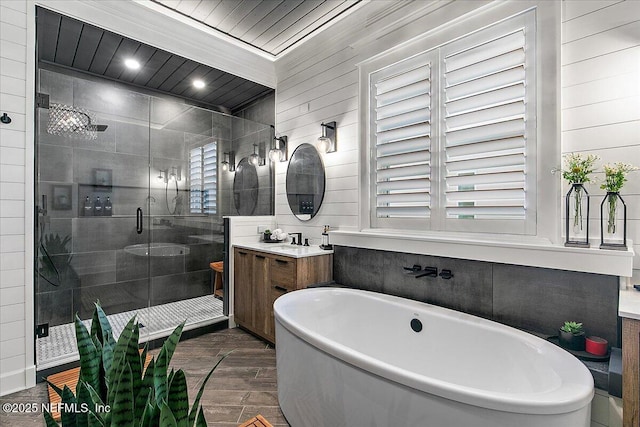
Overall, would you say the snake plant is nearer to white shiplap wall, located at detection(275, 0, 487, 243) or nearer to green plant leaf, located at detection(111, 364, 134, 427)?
green plant leaf, located at detection(111, 364, 134, 427)

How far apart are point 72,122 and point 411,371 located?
10.7ft

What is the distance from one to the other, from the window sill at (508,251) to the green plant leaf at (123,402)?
1.88 metres

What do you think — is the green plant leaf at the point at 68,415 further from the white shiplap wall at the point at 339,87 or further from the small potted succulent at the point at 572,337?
the white shiplap wall at the point at 339,87

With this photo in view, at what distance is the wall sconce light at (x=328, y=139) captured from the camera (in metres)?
3.05

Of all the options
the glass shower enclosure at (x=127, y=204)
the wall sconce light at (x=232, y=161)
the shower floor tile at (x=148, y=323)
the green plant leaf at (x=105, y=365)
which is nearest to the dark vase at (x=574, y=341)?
the green plant leaf at (x=105, y=365)

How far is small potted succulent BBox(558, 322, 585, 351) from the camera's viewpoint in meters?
1.53

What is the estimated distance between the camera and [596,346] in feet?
4.80

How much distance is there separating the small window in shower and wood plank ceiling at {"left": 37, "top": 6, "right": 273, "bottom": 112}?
0.75m

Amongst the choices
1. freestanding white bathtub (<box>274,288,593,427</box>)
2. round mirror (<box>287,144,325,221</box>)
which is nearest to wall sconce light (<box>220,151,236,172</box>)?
round mirror (<box>287,144,325,221</box>)

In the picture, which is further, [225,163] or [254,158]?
[254,158]

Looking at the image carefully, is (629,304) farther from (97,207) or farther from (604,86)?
(97,207)

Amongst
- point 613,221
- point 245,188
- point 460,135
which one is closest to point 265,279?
point 245,188

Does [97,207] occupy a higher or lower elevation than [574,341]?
higher

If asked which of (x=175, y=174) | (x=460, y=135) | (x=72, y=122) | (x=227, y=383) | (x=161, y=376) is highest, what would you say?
(x=72, y=122)
